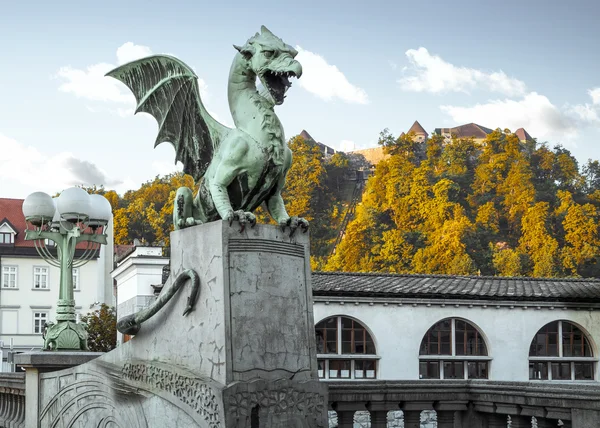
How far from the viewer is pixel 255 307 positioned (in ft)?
22.3

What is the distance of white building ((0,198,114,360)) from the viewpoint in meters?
58.2

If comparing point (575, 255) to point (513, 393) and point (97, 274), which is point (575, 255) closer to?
point (97, 274)

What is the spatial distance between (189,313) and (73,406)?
232 centimetres

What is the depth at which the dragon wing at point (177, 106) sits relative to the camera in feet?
26.1

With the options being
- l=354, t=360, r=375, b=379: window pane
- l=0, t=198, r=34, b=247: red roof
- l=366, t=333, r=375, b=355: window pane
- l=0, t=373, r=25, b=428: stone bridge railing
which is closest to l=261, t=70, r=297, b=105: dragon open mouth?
l=0, t=373, r=25, b=428: stone bridge railing

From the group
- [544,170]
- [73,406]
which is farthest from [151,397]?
[544,170]

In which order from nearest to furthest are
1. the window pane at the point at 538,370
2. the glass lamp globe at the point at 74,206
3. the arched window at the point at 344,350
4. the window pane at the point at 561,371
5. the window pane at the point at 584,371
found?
the glass lamp globe at the point at 74,206
the arched window at the point at 344,350
the window pane at the point at 538,370
the window pane at the point at 561,371
the window pane at the point at 584,371

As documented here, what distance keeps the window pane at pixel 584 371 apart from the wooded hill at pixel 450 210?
107 ft

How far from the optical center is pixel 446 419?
7.76 meters

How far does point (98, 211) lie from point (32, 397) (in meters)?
2.86

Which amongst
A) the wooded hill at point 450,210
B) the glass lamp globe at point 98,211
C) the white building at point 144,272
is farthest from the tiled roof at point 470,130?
the glass lamp globe at point 98,211

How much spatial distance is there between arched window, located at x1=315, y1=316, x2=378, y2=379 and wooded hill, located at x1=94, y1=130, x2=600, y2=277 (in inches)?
1395

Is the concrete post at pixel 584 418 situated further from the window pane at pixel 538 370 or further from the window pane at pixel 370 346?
the window pane at pixel 538 370

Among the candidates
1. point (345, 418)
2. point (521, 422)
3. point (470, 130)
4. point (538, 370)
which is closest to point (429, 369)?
point (538, 370)
